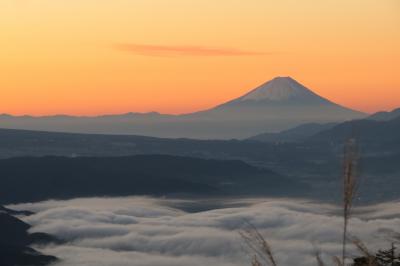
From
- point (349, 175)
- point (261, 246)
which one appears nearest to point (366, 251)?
point (349, 175)

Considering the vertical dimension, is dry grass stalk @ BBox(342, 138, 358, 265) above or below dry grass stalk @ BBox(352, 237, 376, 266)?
above

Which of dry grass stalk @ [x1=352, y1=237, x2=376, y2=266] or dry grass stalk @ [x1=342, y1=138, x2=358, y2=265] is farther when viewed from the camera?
dry grass stalk @ [x1=352, y1=237, x2=376, y2=266]

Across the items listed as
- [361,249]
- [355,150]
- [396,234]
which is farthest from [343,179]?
[396,234]

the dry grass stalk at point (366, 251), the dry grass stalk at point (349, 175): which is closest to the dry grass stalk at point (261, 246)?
the dry grass stalk at point (349, 175)

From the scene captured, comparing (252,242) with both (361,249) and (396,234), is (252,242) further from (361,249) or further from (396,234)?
(396,234)

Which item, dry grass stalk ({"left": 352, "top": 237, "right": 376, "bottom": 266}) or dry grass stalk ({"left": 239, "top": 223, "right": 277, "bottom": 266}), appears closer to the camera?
dry grass stalk ({"left": 239, "top": 223, "right": 277, "bottom": 266})

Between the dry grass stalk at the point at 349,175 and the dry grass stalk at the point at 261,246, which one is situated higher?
the dry grass stalk at the point at 349,175

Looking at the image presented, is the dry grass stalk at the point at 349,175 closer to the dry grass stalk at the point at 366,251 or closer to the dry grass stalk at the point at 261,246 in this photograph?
the dry grass stalk at the point at 366,251

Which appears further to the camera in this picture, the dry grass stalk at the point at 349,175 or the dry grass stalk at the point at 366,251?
the dry grass stalk at the point at 366,251

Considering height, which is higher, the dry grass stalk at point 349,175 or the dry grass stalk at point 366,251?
the dry grass stalk at point 349,175

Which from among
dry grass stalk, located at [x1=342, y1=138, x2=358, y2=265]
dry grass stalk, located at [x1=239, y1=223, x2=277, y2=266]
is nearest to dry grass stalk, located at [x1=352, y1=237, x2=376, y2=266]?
dry grass stalk, located at [x1=342, y1=138, x2=358, y2=265]

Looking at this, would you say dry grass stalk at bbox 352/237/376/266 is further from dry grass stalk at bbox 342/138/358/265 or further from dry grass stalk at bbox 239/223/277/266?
dry grass stalk at bbox 239/223/277/266
